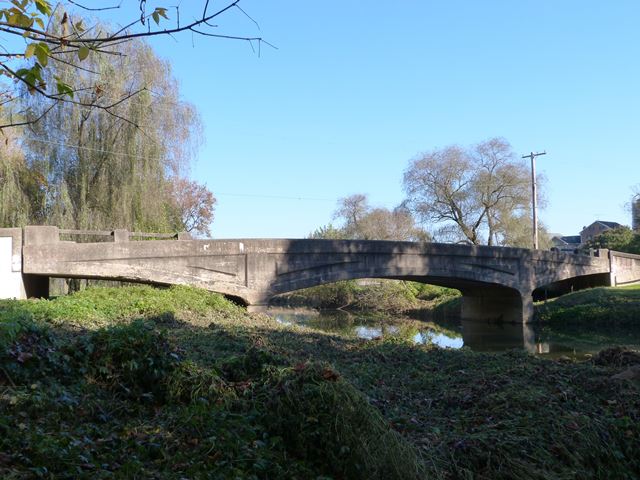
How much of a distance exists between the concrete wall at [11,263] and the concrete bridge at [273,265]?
3 cm

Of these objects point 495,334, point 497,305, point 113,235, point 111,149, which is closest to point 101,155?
point 111,149

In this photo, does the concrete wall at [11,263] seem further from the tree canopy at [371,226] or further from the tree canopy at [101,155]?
the tree canopy at [371,226]

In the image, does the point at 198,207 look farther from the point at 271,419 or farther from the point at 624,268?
the point at 271,419

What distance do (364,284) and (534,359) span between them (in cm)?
3197

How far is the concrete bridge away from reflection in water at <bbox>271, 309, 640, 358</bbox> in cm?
175

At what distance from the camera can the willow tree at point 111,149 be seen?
2147 centimetres

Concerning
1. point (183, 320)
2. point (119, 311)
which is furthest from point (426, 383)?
point (119, 311)

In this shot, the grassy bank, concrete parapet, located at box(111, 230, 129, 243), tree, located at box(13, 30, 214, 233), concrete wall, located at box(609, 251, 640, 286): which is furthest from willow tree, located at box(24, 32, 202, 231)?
concrete wall, located at box(609, 251, 640, 286)

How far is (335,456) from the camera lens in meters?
4.45

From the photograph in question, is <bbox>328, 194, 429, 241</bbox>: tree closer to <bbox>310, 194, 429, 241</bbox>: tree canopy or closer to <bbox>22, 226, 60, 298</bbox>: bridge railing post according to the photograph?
<bbox>310, 194, 429, 241</bbox>: tree canopy

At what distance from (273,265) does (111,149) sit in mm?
7331

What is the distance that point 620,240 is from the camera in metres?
45.5

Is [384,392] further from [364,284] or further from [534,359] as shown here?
[364,284]

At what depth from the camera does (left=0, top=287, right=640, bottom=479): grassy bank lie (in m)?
4.17
